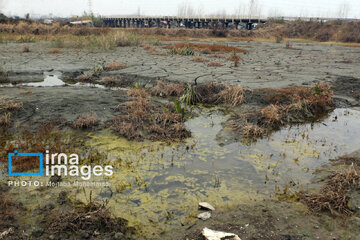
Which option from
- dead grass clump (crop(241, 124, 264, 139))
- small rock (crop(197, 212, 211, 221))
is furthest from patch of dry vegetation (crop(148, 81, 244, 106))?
small rock (crop(197, 212, 211, 221))

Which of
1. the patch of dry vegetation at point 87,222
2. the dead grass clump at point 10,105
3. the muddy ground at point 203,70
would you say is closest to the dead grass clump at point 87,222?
the patch of dry vegetation at point 87,222

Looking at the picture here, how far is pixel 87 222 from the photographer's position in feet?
7.23

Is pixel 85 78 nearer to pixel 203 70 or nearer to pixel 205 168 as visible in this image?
pixel 203 70

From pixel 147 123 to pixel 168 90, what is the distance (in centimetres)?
184

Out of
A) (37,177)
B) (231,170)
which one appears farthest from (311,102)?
(37,177)

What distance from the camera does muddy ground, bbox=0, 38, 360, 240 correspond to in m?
2.22

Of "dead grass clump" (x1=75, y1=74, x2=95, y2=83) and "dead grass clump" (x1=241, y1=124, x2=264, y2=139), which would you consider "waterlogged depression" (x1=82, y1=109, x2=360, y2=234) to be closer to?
"dead grass clump" (x1=241, y1=124, x2=264, y2=139)

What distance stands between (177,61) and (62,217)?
811 cm

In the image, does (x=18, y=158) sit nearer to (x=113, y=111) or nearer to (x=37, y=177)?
(x=37, y=177)

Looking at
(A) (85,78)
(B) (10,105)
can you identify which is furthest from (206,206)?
(A) (85,78)

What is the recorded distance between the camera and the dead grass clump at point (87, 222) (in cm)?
215

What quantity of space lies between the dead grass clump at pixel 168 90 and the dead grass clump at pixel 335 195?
3.69m

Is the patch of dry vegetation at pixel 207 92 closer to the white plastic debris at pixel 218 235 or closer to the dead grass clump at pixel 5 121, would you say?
the dead grass clump at pixel 5 121

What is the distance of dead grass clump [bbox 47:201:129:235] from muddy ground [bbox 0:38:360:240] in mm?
64
